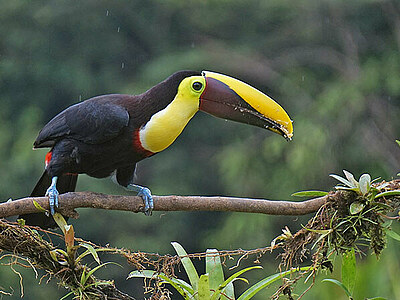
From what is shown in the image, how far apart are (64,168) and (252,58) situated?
6.06 metres

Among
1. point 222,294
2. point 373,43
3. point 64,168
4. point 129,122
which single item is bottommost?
point 222,294

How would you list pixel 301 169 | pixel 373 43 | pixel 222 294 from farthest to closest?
1. pixel 373 43
2. pixel 301 169
3. pixel 222 294

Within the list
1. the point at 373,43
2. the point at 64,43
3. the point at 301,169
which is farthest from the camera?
the point at 64,43

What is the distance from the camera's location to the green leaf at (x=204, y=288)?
1438mm

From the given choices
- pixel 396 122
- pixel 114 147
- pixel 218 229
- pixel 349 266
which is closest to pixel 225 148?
pixel 218 229

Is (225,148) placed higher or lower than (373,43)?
lower

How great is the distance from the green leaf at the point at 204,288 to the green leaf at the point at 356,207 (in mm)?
306

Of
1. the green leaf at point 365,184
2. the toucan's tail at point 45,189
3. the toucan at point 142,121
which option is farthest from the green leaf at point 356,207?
the toucan's tail at point 45,189

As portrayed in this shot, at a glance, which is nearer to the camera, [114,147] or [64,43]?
[114,147]

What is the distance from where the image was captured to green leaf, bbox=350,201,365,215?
1415mm

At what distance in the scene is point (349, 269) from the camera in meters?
1.46

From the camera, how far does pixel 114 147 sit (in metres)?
1.98

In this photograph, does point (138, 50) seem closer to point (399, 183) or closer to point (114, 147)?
point (114, 147)

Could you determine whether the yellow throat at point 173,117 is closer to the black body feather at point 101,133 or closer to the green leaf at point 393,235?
the black body feather at point 101,133
